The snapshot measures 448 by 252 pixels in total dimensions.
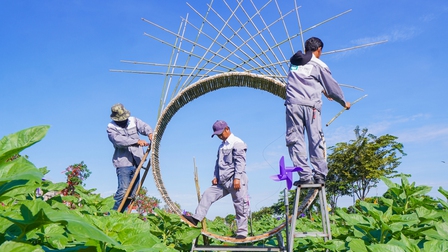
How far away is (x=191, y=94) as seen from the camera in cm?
460

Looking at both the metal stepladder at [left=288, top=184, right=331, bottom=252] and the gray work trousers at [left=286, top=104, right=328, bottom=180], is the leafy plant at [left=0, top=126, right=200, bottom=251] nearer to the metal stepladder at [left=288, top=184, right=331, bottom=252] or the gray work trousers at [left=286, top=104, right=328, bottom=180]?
the metal stepladder at [left=288, top=184, right=331, bottom=252]

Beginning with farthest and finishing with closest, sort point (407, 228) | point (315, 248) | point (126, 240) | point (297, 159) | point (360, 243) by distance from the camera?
point (297, 159) → point (315, 248) → point (407, 228) → point (360, 243) → point (126, 240)

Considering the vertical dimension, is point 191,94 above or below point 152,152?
above

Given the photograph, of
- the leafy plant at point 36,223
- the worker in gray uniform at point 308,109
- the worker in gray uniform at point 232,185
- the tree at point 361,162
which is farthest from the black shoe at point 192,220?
the tree at point 361,162

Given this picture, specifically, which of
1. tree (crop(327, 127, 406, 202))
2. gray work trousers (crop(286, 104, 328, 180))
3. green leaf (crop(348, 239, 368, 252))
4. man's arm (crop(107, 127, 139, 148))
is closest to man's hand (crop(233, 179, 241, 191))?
gray work trousers (crop(286, 104, 328, 180))

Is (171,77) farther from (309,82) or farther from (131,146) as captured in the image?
(309,82)

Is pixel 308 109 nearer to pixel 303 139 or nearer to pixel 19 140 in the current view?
pixel 303 139

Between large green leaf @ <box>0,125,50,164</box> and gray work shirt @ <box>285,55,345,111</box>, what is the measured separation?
9.42 ft

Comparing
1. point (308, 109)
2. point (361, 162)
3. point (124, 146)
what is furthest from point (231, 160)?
point (361, 162)

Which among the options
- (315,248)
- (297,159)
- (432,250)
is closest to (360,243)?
(432,250)

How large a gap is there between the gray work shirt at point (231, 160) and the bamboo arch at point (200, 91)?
1.87 ft

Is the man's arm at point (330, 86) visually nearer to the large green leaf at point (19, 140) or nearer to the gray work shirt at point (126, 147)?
the gray work shirt at point (126, 147)

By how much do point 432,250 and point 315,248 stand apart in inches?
67.3

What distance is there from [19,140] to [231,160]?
3470mm
